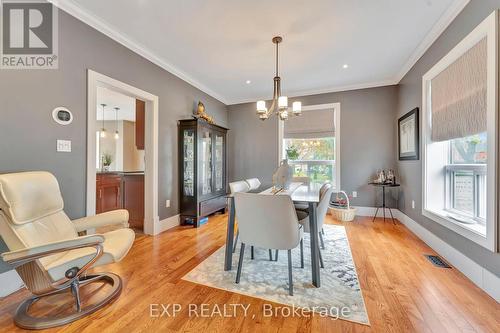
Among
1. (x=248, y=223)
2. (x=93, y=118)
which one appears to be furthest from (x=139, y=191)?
(x=248, y=223)

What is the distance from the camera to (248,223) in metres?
1.77

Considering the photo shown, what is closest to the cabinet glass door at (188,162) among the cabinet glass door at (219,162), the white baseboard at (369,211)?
the cabinet glass door at (219,162)

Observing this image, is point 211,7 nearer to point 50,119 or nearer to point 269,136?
point 50,119

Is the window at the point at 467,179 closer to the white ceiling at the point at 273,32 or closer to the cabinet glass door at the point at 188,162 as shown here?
the white ceiling at the point at 273,32

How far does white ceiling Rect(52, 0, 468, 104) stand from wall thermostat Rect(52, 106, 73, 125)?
1.00 meters

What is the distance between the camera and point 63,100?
2.02m

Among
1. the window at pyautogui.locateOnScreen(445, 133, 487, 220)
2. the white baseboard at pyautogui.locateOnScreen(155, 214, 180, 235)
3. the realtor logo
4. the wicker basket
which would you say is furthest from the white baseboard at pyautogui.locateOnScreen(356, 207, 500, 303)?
the realtor logo

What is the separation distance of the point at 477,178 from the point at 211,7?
10.5 ft

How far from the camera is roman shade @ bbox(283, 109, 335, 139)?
14.3 ft

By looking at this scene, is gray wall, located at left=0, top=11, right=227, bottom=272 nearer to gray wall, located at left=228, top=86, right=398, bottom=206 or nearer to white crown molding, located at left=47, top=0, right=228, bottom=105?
white crown molding, located at left=47, top=0, right=228, bottom=105

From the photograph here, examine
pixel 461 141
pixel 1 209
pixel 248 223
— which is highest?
pixel 461 141

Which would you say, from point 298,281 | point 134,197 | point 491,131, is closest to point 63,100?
point 134,197

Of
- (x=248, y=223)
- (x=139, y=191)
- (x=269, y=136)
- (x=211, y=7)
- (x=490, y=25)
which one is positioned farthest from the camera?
(x=269, y=136)

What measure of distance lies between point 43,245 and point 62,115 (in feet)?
4.50
